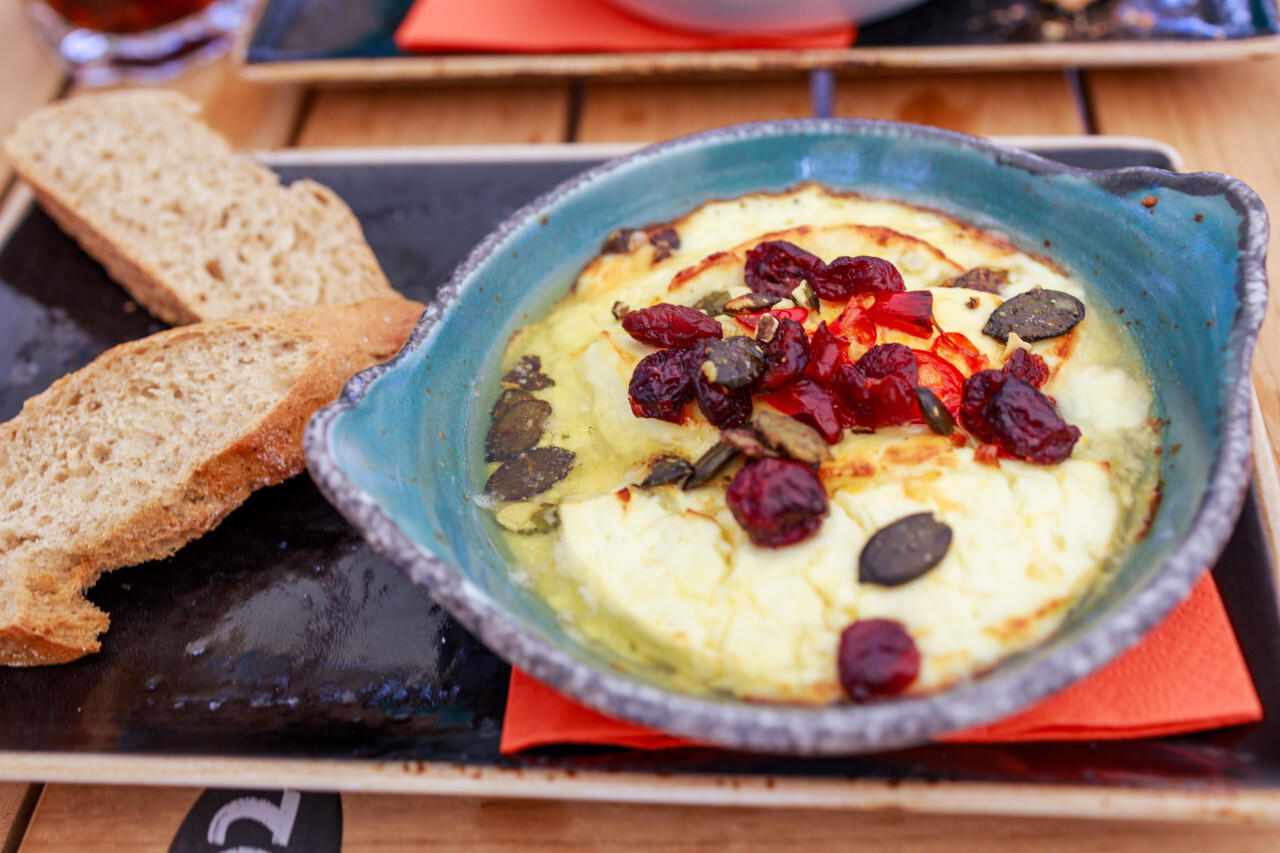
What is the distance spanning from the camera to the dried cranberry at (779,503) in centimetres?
189

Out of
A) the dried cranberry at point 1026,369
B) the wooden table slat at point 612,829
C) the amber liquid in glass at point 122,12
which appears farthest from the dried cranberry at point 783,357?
the amber liquid in glass at point 122,12

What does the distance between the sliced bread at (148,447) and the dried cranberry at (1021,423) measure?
1.89m

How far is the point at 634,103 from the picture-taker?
4.27m

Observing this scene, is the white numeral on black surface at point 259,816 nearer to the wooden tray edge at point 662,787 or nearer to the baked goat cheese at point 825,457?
the wooden tray edge at point 662,787

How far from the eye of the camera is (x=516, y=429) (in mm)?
2436

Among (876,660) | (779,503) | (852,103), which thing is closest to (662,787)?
(876,660)

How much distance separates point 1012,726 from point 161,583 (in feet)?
7.60

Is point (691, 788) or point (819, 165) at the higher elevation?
point (819, 165)

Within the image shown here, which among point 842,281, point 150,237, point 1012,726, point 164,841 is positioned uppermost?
point 842,281

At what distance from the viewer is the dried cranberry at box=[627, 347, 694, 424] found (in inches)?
86.5

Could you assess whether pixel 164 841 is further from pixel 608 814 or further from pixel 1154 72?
pixel 1154 72

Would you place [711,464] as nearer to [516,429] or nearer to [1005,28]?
[516,429]

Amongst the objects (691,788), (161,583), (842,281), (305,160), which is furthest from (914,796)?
(305,160)

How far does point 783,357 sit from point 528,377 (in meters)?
0.78
